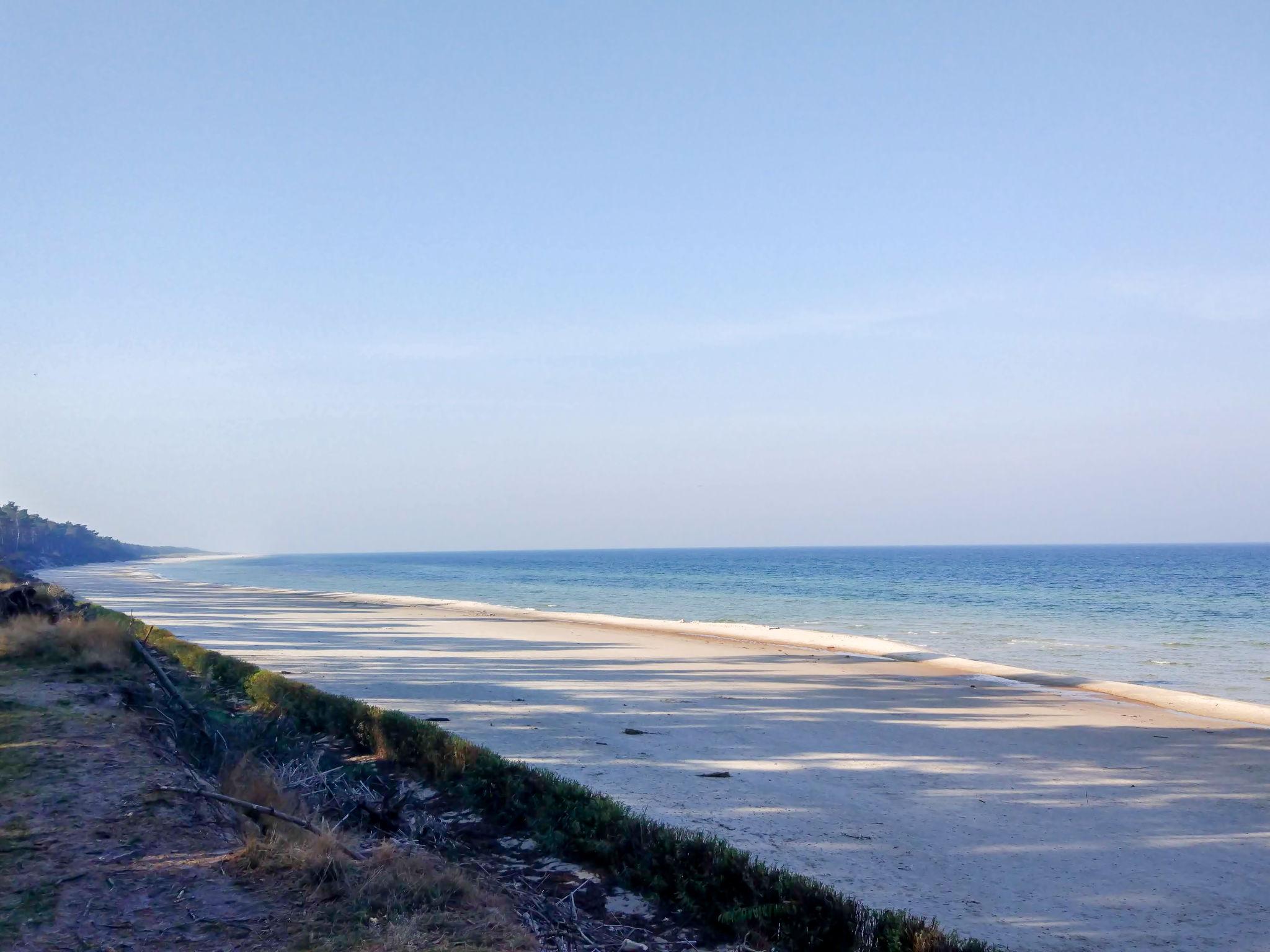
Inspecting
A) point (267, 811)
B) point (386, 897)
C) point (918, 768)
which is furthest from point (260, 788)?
point (918, 768)

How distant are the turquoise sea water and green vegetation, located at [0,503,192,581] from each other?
14.5 metres

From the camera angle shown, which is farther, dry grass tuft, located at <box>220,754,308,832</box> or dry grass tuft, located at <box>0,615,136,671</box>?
dry grass tuft, located at <box>0,615,136,671</box>

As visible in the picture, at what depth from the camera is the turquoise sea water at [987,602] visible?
2492 cm

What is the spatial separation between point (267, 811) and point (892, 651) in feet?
69.9

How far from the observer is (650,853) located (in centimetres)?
657

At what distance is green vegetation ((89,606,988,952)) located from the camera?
532cm

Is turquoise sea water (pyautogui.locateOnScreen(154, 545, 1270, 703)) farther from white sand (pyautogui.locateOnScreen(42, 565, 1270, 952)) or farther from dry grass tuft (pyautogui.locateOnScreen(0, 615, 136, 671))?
dry grass tuft (pyautogui.locateOnScreen(0, 615, 136, 671))

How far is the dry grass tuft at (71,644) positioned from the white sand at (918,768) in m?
A: 3.69

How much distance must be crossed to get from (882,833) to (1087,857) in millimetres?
1660

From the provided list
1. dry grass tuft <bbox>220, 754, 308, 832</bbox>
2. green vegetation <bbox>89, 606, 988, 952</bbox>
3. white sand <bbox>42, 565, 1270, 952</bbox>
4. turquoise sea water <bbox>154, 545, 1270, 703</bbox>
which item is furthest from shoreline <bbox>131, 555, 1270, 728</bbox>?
dry grass tuft <bbox>220, 754, 308, 832</bbox>

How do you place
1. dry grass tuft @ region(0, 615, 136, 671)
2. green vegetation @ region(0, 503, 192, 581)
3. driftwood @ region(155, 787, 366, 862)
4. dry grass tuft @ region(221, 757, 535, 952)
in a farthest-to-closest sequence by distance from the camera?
green vegetation @ region(0, 503, 192, 581) < dry grass tuft @ region(0, 615, 136, 671) < driftwood @ region(155, 787, 366, 862) < dry grass tuft @ region(221, 757, 535, 952)

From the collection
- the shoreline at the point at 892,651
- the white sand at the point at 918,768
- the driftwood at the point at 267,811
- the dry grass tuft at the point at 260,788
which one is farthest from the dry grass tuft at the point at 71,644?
the shoreline at the point at 892,651

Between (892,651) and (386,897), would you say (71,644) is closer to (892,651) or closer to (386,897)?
(386,897)

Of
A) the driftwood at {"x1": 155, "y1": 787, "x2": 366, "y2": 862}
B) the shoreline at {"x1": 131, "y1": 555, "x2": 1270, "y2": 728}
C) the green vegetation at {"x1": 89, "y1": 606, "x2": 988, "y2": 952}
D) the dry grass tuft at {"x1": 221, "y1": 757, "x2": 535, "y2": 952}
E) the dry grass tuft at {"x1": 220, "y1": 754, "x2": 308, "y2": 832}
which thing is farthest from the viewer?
the shoreline at {"x1": 131, "y1": 555, "x2": 1270, "y2": 728}
